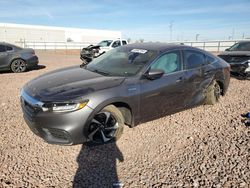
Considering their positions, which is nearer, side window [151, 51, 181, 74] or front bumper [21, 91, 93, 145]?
front bumper [21, 91, 93, 145]

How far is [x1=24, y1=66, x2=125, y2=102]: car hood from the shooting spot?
3301mm

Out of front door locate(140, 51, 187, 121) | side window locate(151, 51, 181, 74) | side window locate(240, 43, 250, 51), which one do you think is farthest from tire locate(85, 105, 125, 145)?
side window locate(240, 43, 250, 51)

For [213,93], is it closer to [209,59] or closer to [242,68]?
[209,59]

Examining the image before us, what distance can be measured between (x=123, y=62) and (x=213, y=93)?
2.39 metres

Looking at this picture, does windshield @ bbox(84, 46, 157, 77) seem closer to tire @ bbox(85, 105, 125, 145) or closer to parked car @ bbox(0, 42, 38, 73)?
tire @ bbox(85, 105, 125, 145)

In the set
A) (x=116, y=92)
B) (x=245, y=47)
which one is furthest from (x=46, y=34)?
(x=116, y=92)

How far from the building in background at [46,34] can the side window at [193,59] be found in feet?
143

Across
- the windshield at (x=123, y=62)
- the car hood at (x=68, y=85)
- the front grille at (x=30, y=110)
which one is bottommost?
the front grille at (x=30, y=110)

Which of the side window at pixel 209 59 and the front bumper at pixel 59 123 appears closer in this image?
the front bumper at pixel 59 123

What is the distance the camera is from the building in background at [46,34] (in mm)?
51844

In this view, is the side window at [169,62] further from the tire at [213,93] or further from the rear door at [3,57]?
the rear door at [3,57]

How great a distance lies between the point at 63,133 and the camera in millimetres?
3254

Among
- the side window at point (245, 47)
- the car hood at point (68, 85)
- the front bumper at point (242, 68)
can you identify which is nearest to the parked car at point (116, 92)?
the car hood at point (68, 85)

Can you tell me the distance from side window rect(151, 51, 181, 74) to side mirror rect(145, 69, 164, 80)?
21cm
